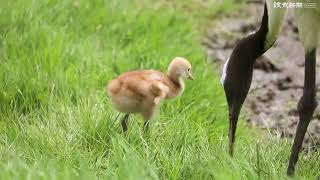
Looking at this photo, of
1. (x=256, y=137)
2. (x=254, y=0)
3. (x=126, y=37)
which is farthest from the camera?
(x=254, y=0)

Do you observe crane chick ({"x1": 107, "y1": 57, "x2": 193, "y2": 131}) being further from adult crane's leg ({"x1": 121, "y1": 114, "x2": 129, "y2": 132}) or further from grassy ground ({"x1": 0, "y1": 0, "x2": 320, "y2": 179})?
grassy ground ({"x1": 0, "y1": 0, "x2": 320, "y2": 179})

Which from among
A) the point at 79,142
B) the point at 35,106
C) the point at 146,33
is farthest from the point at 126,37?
the point at 79,142

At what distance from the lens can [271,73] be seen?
703 centimetres

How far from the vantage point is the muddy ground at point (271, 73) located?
593cm

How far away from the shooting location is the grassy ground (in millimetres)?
4285

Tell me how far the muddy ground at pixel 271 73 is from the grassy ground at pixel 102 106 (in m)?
0.26

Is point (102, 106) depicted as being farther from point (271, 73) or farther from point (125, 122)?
point (271, 73)

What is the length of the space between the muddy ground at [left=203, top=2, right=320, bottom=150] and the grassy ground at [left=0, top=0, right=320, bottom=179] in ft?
0.85

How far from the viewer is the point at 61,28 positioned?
6238mm

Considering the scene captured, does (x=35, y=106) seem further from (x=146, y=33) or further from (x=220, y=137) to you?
(x=146, y=33)

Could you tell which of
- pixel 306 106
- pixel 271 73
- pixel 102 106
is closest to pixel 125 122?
pixel 102 106

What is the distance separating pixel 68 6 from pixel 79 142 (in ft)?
7.35

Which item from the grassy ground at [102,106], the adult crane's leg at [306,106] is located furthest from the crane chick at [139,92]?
the adult crane's leg at [306,106]

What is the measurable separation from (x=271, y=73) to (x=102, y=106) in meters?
2.24
